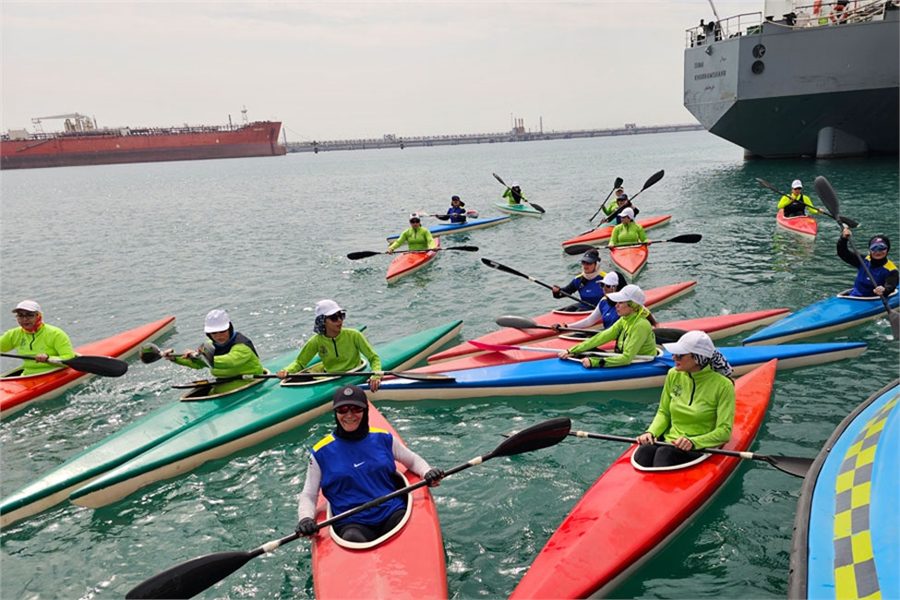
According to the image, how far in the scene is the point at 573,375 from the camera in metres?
8.36

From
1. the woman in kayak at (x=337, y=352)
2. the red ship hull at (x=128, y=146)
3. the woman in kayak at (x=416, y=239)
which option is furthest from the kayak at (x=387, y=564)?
the red ship hull at (x=128, y=146)

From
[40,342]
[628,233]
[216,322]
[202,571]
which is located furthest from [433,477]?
[628,233]

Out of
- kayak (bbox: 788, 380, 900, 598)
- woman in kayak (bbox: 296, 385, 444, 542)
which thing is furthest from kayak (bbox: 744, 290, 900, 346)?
woman in kayak (bbox: 296, 385, 444, 542)

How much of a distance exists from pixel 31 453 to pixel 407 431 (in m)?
5.14

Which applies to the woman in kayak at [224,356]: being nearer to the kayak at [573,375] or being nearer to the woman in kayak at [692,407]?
the kayak at [573,375]

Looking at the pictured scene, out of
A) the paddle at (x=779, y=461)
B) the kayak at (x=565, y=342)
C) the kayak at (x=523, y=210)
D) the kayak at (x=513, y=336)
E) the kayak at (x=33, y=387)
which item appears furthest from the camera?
the kayak at (x=523, y=210)

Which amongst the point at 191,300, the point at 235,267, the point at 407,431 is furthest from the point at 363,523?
the point at 235,267

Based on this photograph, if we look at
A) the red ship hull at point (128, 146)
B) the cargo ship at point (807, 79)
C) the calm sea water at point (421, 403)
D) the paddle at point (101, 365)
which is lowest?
the calm sea water at point (421, 403)

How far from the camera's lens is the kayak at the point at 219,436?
6.52m

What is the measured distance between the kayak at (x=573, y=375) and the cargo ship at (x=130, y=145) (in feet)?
329

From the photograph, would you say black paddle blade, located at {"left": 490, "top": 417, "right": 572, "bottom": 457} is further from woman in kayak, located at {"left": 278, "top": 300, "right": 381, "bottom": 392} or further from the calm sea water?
woman in kayak, located at {"left": 278, "top": 300, "right": 381, "bottom": 392}

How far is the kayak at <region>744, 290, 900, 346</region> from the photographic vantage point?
30.9ft

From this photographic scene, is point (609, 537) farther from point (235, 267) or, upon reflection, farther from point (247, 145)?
point (247, 145)

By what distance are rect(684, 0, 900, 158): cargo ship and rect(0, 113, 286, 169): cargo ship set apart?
8527 centimetres
